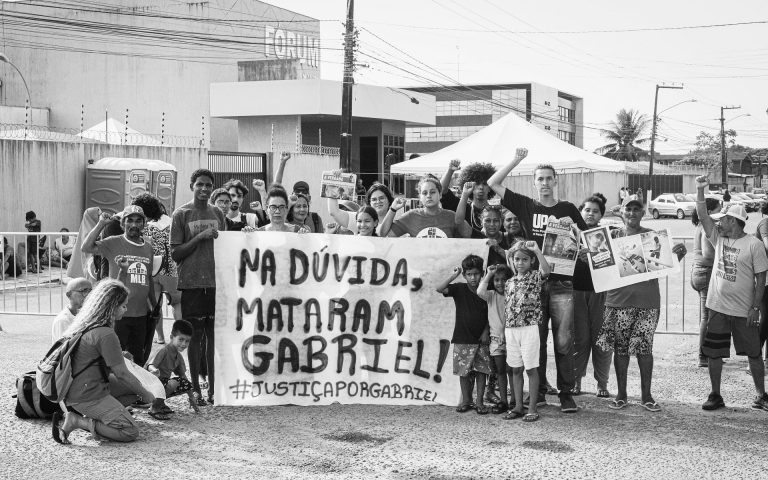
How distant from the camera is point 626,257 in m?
7.50

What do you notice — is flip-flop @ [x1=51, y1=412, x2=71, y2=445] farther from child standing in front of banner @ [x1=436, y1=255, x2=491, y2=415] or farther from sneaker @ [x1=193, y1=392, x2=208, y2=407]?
child standing in front of banner @ [x1=436, y1=255, x2=491, y2=415]

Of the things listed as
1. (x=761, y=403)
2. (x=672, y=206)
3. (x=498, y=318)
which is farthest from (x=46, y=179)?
(x=672, y=206)

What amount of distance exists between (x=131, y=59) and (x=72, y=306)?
134 ft

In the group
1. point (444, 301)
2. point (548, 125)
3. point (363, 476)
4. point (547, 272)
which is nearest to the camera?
point (363, 476)

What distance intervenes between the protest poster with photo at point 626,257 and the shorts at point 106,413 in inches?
148

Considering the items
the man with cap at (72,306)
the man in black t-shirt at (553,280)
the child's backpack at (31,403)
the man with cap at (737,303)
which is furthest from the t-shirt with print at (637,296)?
the child's backpack at (31,403)

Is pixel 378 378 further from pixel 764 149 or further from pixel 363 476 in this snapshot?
pixel 764 149

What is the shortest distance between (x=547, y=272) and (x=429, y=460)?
77.4 inches

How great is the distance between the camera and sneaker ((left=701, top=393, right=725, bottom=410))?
288 inches

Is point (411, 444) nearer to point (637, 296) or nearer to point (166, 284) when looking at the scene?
point (637, 296)

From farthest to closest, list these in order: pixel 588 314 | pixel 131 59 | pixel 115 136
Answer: pixel 131 59 < pixel 115 136 < pixel 588 314

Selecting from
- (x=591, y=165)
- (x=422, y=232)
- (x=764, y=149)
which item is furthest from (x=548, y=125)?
(x=422, y=232)

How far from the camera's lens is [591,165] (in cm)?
1862

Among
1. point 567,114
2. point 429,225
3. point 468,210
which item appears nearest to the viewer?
point 429,225
